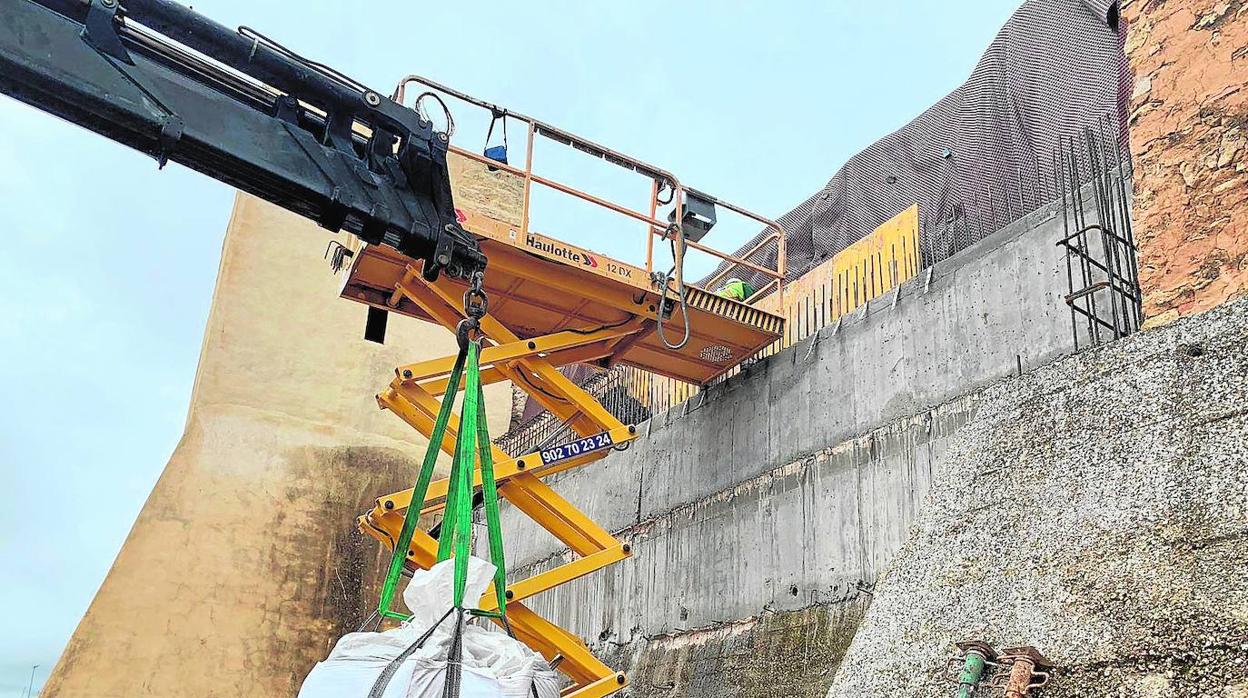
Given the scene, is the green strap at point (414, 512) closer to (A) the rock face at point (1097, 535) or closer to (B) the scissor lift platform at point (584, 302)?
(A) the rock face at point (1097, 535)

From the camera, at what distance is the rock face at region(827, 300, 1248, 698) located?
4.01m

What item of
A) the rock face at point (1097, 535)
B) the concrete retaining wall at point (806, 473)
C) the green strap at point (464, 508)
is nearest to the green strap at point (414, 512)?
the green strap at point (464, 508)

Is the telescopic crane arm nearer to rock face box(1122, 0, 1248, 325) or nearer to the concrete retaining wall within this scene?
rock face box(1122, 0, 1248, 325)

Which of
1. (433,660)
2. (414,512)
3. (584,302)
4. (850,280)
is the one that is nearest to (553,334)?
(584,302)

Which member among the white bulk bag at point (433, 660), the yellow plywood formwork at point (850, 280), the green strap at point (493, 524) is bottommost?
the white bulk bag at point (433, 660)

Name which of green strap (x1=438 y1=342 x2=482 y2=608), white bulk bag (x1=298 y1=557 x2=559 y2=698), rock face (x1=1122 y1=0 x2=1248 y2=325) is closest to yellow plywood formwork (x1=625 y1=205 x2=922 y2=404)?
rock face (x1=1122 y1=0 x2=1248 y2=325)

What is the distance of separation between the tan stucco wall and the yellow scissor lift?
6148 millimetres

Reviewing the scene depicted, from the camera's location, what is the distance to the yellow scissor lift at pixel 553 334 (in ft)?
28.6

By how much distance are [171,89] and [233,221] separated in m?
12.3

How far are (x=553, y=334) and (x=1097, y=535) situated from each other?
6.03 metres

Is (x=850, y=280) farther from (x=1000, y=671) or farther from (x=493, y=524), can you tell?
(x=493, y=524)

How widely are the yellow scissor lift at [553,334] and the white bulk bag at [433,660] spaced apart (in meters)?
4.44

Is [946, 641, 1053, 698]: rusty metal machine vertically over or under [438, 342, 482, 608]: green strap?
under

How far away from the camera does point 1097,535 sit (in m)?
4.55
